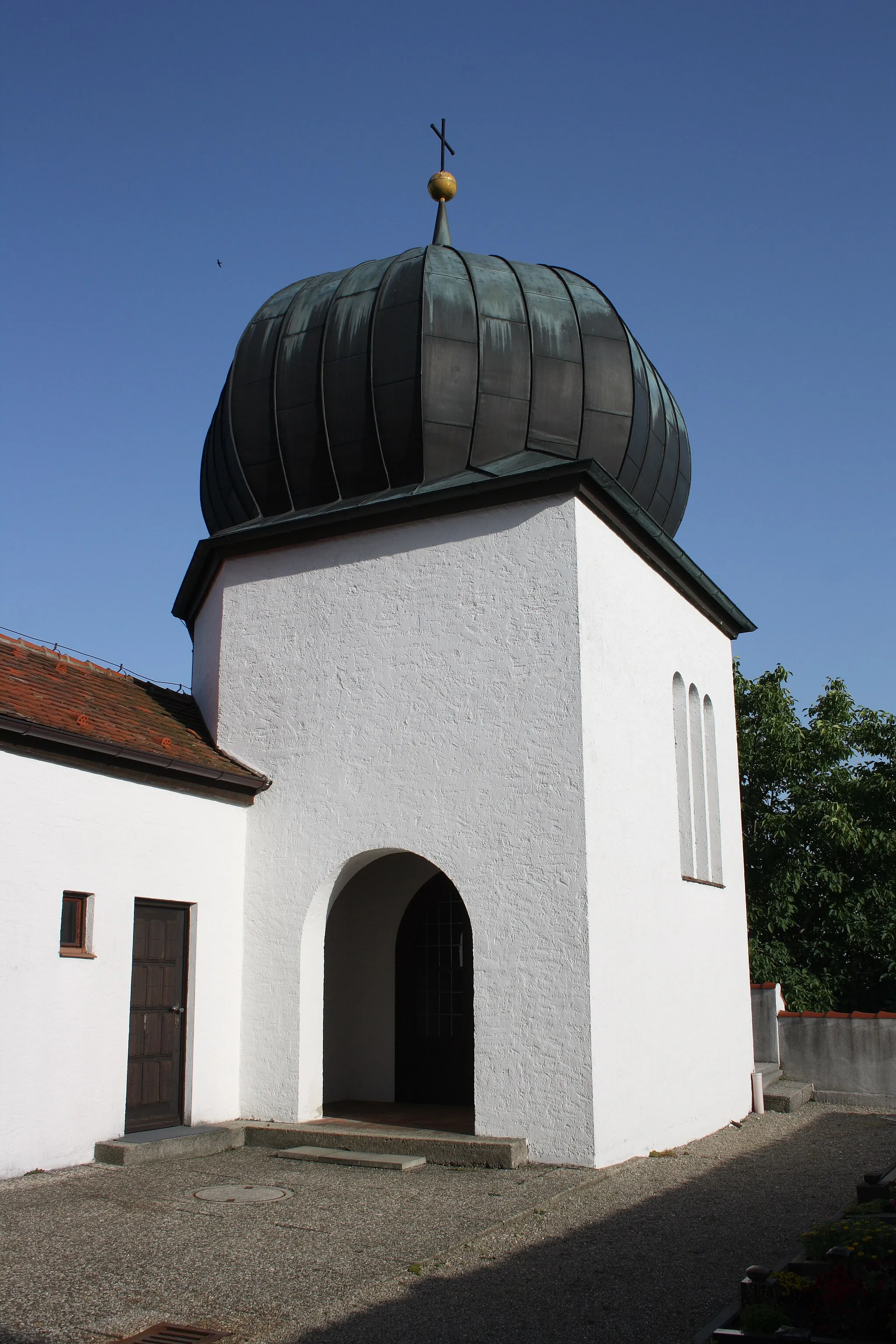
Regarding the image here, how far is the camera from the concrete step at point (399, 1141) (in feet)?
27.8

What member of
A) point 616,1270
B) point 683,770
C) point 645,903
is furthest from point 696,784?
point 616,1270

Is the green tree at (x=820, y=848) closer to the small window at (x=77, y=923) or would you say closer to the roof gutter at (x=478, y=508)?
the roof gutter at (x=478, y=508)

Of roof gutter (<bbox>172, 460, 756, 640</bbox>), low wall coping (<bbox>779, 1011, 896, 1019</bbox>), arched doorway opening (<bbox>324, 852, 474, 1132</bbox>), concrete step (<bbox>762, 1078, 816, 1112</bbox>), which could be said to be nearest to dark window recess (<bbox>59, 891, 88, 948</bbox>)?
arched doorway opening (<bbox>324, 852, 474, 1132</bbox>)

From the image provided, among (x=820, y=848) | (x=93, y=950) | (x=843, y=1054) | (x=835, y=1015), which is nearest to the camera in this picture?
(x=93, y=950)

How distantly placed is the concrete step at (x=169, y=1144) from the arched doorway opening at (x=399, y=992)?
6.77ft

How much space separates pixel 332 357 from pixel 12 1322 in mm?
8572

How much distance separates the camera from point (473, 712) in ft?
31.6

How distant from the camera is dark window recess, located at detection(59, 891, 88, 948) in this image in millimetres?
8797

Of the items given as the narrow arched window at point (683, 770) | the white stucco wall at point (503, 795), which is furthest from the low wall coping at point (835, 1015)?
the narrow arched window at point (683, 770)

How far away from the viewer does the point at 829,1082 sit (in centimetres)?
1333

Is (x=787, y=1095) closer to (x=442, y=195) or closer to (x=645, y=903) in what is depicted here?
(x=645, y=903)

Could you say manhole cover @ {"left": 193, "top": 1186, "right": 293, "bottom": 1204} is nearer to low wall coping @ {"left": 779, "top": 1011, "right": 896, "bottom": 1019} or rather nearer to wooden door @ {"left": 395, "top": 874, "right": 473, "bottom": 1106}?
wooden door @ {"left": 395, "top": 874, "right": 473, "bottom": 1106}

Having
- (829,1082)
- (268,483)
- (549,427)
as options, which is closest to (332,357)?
(268,483)

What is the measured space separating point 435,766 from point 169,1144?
11.9 ft
